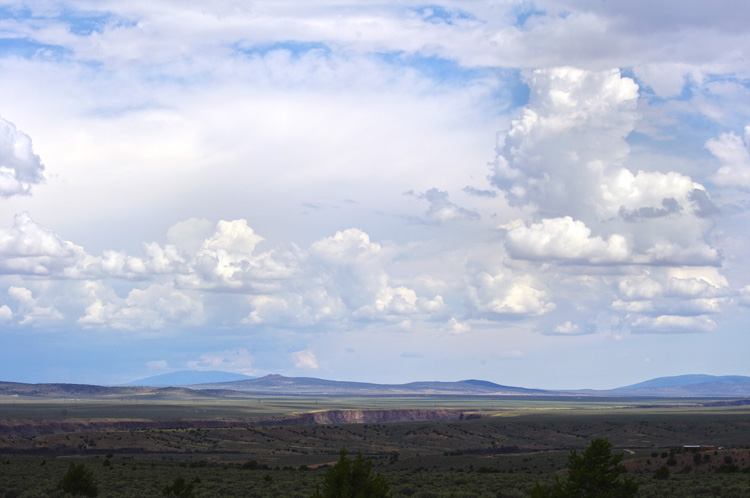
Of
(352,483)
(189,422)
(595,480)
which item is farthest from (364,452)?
(352,483)

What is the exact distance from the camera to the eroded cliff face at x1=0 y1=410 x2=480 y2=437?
122625 mm

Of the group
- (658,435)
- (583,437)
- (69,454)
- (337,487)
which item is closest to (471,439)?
(583,437)

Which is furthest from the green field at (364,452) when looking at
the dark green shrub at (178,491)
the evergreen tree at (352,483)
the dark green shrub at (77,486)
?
the evergreen tree at (352,483)

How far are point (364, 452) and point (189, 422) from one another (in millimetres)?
56364

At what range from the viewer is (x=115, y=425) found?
436 ft

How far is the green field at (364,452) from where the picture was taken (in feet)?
146

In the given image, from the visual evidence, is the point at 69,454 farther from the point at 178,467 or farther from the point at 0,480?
the point at 0,480

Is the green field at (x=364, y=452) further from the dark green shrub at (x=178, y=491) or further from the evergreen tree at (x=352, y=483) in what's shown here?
the evergreen tree at (x=352, y=483)

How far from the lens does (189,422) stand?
143750 millimetres

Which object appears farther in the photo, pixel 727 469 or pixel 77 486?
pixel 727 469

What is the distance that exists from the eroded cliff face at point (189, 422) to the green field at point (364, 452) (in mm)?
565

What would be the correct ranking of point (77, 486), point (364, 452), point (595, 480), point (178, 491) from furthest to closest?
1. point (364, 452)
2. point (77, 486)
3. point (178, 491)
4. point (595, 480)

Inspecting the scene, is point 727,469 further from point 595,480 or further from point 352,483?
point 352,483

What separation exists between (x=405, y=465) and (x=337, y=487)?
49.1 meters
